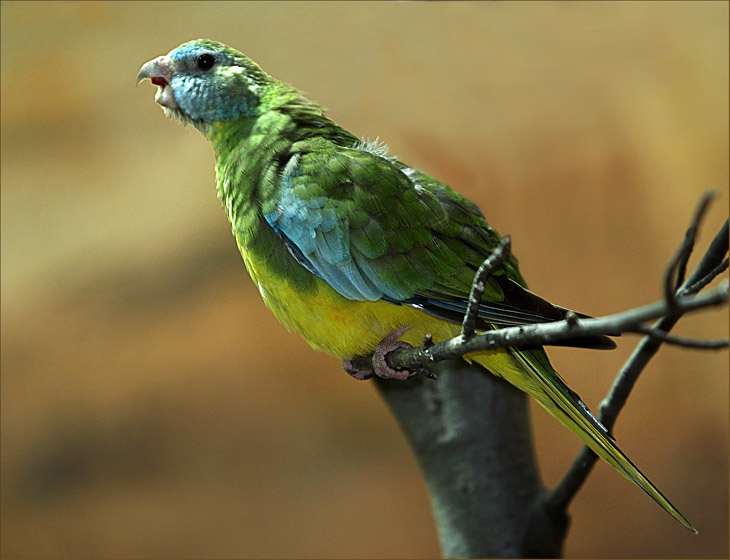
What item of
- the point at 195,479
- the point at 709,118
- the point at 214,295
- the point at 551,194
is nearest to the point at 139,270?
the point at 214,295

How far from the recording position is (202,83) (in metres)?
1.35

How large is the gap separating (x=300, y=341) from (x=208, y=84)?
1.85 metres

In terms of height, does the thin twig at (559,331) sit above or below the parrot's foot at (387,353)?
below

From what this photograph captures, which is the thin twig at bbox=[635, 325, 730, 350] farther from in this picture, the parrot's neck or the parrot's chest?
the parrot's neck

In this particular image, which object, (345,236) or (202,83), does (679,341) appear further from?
(202,83)

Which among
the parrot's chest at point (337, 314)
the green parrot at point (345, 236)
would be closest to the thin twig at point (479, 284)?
the green parrot at point (345, 236)

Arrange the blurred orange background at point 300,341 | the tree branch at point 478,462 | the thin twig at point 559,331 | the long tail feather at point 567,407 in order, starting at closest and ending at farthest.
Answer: the thin twig at point 559,331
the long tail feather at point 567,407
the tree branch at point 478,462
the blurred orange background at point 300,341

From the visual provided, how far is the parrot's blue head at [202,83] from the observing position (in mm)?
1352

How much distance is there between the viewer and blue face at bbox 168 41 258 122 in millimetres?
1351

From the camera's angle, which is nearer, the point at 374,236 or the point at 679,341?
the point at 679,341

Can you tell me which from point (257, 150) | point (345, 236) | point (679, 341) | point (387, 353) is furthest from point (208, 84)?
point (679, 341)

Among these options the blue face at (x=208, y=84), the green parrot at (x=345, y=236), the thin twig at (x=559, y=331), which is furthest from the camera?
the blue face at (x=208, y=84)

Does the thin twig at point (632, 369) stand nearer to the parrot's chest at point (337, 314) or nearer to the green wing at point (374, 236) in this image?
the green wing at point (374, 236)

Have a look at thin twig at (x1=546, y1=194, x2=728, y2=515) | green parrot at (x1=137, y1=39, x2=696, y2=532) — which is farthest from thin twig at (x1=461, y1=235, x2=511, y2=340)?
thin twig at (x1=546, y1=194, x2=728, y2=515)
